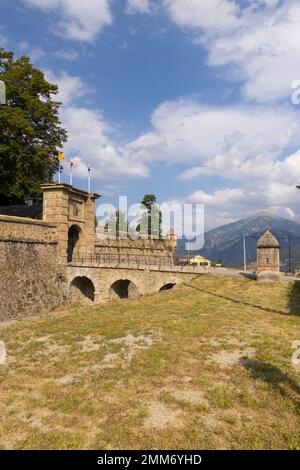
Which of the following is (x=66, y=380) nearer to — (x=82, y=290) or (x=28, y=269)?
(x=28, y=269)

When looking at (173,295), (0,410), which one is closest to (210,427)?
(0,410)

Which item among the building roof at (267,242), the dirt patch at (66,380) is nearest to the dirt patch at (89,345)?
the dirt patch at (66,380)

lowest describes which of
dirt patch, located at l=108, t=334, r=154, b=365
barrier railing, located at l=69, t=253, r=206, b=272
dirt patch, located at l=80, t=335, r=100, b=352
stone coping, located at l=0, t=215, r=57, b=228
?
dirt patch, located at l=80, t=335, r=100, b=352

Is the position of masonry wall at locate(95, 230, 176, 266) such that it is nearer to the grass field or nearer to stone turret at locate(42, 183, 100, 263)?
stone turret at locate(42, 183, 100, 263)

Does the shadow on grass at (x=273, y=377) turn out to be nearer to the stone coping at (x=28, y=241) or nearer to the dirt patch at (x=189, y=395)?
the dirt patch at (x=189, y=395)

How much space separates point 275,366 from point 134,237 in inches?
1072

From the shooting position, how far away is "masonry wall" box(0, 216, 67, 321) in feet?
66.0

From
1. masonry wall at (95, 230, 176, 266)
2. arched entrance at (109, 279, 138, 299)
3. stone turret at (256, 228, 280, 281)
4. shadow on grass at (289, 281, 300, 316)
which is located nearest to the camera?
shadow on grass at (289, 281, 300, 316)

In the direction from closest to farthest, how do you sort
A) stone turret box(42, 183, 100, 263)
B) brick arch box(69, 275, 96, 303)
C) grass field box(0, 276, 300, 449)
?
grass field box(0, 276, 300, 449) → stone turret box(42, 183, 100, 263) → brick arch box(69, 275, 96, 303)

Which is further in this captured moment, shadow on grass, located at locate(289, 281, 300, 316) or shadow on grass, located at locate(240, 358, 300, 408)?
shadow on grass, located at locate(289, 281, 300, 316)

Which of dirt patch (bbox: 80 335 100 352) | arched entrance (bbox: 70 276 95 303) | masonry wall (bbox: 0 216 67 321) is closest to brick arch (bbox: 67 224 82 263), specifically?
arched entrance (bbox: 70 276 95 303)

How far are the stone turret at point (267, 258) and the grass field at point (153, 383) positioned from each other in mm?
6356

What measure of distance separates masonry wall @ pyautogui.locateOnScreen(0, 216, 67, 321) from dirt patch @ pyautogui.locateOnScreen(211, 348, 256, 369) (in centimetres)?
1512

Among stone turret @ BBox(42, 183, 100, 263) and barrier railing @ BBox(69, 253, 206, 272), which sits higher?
stone turret @ BBox(42, 183, 100, 263)
